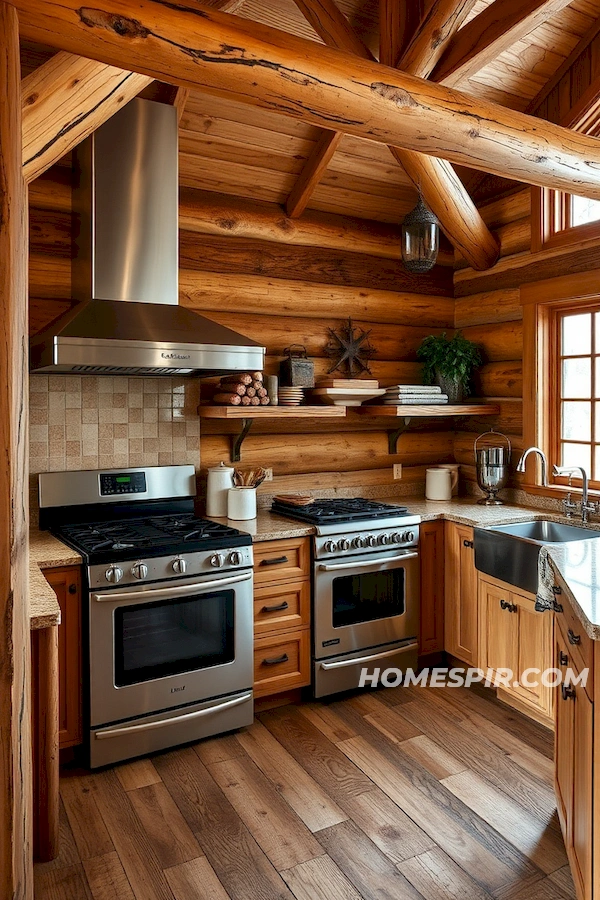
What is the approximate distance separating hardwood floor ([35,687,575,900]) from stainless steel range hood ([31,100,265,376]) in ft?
5.76

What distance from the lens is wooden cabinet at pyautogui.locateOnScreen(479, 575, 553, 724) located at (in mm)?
3084

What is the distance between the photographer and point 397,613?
369cm

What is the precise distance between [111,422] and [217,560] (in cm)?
100

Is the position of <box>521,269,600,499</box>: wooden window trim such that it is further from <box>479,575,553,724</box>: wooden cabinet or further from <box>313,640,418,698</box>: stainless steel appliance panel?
<box>313,640,418,698</box>: stainless steel appliance panel

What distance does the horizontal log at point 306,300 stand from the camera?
146 inches

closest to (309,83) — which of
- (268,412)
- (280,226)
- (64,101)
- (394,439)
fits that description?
(64,101)

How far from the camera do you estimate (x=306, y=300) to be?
405 centimetres

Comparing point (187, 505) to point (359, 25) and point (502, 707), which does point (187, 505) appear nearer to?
point (502, 707)

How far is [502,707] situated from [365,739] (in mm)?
786

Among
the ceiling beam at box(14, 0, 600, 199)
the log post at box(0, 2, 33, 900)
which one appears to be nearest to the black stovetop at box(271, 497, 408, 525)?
the ceiling beam at box(14, 0, 600, 199)

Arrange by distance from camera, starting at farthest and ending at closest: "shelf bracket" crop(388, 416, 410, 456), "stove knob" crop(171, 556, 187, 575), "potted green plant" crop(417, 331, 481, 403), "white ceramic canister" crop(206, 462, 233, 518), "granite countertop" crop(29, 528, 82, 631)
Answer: "shelf bracket" crop(388, 416, 410, 456) < "potted green plant" crop(417, 331, 481, 403) < "white ceramic canister" crop(206, 462, 233, 518) < "stove knob" crop(171, 556, 187, 575) < "granite countertop" crop(29, 528, 82, 631)

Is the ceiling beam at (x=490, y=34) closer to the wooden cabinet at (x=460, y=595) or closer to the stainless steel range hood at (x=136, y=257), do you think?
the stainless steel range hood at (x=136, y=257)

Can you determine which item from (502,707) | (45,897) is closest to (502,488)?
(502,707)

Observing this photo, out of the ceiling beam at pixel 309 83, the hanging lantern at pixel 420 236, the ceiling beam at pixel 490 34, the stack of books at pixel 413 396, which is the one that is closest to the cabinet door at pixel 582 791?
the ceiling beam at pixel 309 83
